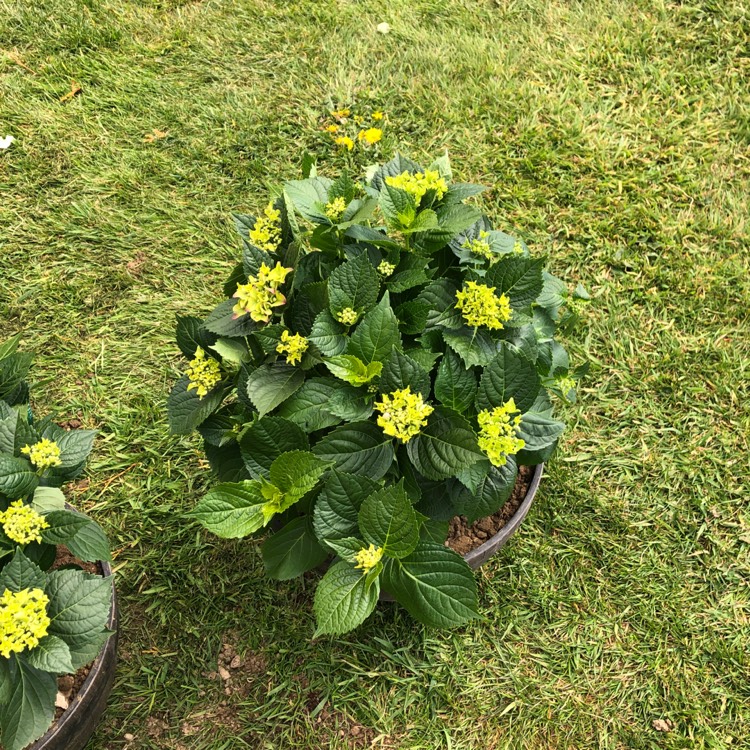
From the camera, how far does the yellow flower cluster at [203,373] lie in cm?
189

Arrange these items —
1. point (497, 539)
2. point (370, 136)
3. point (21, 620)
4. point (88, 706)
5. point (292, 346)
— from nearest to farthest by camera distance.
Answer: point (21, 620)
point (292, 346)
point (88, 706)
point (497, 539)
point (370, 136)

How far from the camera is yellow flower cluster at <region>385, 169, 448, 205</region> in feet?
6.19

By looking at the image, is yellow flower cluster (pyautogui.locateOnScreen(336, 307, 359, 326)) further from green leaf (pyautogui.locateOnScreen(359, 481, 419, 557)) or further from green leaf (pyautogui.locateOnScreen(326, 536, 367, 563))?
green leaf (pyautogui.locateOnScreen(326, 536, 367, 563))

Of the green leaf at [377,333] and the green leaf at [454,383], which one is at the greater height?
the green leaf at [377,333]

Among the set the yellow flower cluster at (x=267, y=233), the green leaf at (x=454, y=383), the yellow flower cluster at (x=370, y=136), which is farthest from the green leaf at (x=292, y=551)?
the yellow flower cluster at (x=370, y=136)

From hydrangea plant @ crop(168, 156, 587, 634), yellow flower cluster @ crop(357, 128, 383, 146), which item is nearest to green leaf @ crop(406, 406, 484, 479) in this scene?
hydrangea plant @ crop(168, 156, 587, 634)

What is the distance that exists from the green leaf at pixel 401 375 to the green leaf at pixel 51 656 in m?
0.92

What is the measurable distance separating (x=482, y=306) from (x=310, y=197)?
1.81 ft

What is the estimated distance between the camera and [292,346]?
5.95ft

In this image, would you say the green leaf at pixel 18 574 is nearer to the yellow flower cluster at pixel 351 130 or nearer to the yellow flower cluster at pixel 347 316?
the yellow flower cluster at pixel 347 316

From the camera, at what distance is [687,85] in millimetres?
3732

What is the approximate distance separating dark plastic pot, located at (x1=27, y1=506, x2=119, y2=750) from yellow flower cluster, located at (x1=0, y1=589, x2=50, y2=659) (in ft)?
1.10

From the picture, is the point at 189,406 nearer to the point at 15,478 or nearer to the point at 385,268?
the point at 15,478

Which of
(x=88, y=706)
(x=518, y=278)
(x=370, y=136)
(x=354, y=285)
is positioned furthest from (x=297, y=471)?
(x=370, y=136)
